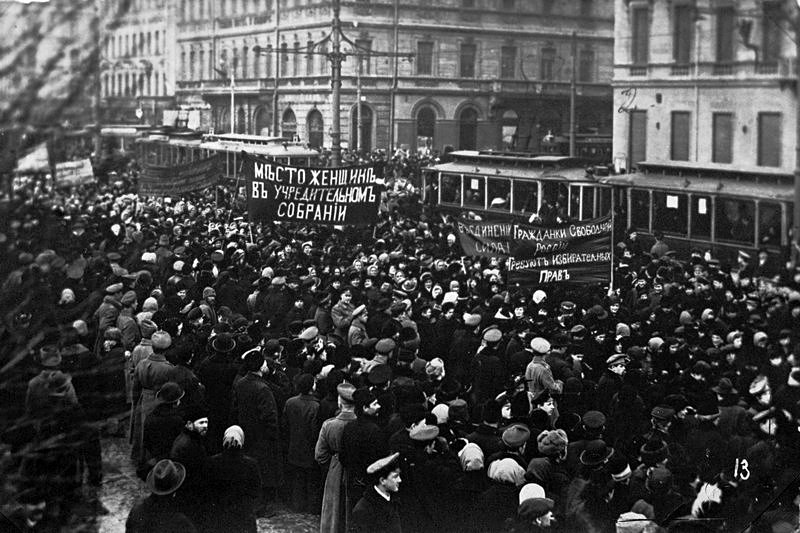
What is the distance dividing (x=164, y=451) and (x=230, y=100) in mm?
10517

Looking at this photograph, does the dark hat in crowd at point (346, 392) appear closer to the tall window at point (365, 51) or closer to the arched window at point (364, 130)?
the tall window at point (365, 51)

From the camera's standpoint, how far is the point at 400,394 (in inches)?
316

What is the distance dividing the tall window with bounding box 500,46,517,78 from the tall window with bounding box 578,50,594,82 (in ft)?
3.39

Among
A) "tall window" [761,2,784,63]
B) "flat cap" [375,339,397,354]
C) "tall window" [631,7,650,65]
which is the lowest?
"flat cap" [375,339,397,354]

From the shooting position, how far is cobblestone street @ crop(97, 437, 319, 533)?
339 inches

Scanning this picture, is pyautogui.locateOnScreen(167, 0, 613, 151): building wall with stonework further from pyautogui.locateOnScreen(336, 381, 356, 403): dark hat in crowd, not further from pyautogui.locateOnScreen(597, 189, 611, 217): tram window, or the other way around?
pyautogui.locateOnScreen(336, 381, 356, 403): dark hat in crowd

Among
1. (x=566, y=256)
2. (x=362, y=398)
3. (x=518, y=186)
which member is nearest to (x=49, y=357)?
(x=362, y=398)

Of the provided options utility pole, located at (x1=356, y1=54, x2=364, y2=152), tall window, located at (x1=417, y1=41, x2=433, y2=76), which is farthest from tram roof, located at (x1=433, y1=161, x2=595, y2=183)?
tall window, located at (x1=417, y1=41, x2=433, y2=76)

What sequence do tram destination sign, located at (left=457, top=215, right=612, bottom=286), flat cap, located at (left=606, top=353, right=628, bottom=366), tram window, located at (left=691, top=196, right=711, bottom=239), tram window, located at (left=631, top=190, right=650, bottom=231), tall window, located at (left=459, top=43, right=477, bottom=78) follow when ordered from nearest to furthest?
tram window, located at (left=691, top=196, right=711, bottom=239), flat cap, located at (left=606, top=353, right=628, bottom=366), tram window, located at (left=631, top=190, right=650, bottom=231), tram destination sign, located at (left=457, top=215, right=612, bottom=286), tall window, located at (left=459, top=43, right=477, bottom=78)

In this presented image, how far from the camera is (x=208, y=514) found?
6.78 metres

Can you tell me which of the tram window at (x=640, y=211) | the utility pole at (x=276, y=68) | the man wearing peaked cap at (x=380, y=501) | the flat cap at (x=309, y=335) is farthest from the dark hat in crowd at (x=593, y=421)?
the utility pole at (x=276, y=68)

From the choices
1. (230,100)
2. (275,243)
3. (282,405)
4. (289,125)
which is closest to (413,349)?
(282,405)

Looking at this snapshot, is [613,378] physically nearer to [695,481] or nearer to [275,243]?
[695,481]

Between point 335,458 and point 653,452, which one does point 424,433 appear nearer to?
point 335,458
